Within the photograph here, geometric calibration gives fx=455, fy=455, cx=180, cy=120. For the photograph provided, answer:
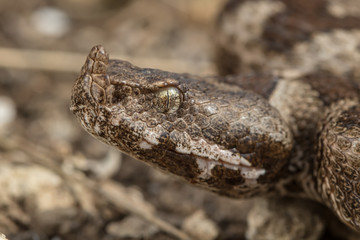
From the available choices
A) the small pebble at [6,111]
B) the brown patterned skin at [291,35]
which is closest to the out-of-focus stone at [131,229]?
the small pebble at [6,111]

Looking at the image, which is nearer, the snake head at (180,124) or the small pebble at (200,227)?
the snake head at (180,124)

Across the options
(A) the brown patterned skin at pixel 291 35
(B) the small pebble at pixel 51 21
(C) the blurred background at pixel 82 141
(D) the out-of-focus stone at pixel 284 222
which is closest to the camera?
(D) the out-of-focus stone at pixel 284 222

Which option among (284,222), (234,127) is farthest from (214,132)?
(284,222)

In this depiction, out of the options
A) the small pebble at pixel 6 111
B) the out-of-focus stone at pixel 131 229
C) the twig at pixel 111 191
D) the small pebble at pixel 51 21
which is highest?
the small pebble at pixel 51 21

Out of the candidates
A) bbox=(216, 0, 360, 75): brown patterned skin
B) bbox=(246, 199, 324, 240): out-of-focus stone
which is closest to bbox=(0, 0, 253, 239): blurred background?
bbox=(246, 199, 324, 240): out-of-focus stone

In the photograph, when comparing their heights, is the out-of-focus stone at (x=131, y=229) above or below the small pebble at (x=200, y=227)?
above

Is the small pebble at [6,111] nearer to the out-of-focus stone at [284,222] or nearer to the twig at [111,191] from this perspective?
the twig at [111,191]
